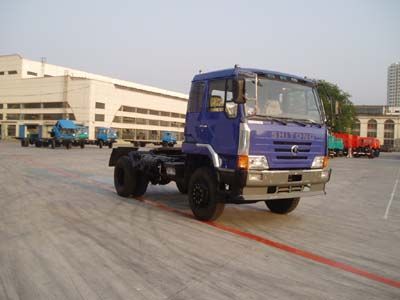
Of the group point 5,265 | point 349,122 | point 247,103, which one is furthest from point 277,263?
point 349,122

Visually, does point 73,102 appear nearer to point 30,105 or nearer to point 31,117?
point 31,117

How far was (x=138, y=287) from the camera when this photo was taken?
4.18m

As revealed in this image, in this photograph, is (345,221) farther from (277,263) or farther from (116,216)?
(116,216)

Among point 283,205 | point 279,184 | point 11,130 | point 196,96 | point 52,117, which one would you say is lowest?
point 283,205

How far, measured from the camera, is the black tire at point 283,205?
844cm

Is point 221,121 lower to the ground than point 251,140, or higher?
higher

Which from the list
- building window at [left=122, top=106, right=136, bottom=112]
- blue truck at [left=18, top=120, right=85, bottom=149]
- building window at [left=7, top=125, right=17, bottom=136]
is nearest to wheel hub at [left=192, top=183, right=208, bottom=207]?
blue truck at [left=18, top=120, right=85, bottom=149]

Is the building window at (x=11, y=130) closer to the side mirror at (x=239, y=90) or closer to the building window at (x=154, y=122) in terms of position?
the building window at (x=154, y=122)

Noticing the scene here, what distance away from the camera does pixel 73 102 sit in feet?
235

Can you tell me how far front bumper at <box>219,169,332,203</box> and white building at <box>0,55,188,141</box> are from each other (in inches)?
2249

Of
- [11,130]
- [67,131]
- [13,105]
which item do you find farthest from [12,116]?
[67,131]

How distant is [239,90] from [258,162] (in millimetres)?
1254

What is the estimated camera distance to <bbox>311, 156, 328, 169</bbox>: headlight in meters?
7.41

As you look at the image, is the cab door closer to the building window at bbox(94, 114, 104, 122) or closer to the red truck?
the red truck
